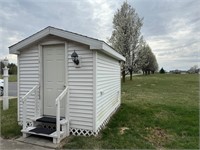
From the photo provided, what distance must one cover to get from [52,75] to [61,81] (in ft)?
1.13

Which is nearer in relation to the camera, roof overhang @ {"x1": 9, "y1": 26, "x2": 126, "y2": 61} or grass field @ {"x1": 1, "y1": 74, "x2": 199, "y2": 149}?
grass field @ {"x1": 1, "y1": 74, "x2": 199, "y2": 149}

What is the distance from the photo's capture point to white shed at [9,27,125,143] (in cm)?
394

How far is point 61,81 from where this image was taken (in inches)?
172

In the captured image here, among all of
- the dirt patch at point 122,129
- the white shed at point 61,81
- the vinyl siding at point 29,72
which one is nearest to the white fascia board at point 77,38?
the white shed at point 61,81

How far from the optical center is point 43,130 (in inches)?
154

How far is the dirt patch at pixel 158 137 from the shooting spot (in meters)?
3.78

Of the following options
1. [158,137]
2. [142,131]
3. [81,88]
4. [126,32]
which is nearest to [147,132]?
[142,131]

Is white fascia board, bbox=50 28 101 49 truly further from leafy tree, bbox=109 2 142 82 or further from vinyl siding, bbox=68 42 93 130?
leafy tree, bbox=109 2 142 82

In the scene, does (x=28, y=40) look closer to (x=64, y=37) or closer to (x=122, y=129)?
(x=64, y=37)

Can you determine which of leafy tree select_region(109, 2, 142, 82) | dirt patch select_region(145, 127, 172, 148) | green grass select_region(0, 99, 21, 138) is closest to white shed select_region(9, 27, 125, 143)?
green grass select_region(0, 99, 21, 138)

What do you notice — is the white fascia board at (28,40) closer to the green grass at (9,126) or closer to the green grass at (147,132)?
the green grass at (9,126)

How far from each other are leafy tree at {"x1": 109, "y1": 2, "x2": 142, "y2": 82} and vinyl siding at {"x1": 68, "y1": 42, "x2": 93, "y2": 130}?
14.6m

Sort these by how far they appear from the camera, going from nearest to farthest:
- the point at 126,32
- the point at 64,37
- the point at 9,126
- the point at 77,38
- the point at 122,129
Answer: the point at 77,38
the point at 64,37
the point at 122,129
the point at 9,126
the point at 126,32

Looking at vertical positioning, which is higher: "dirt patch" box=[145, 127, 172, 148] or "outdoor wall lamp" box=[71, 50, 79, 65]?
"outdoor wall lamp" box=[71, 50, 79, 65]
